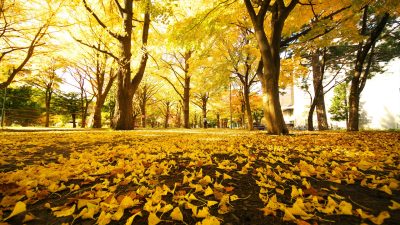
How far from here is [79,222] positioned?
4.63 feet

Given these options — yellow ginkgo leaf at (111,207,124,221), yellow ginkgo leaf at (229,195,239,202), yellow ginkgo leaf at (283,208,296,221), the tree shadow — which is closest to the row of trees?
yellow ginkgo leaf at (229,195,239,202)

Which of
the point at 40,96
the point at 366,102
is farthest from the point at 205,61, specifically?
the point at 40,96

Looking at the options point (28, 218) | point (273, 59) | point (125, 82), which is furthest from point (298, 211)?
point (125, 82)

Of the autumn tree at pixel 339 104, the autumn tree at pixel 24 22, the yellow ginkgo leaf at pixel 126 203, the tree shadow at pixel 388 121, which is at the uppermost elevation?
the autumn tree at pixel 24 22

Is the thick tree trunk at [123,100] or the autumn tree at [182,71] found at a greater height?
the autumn tree at [182,71]

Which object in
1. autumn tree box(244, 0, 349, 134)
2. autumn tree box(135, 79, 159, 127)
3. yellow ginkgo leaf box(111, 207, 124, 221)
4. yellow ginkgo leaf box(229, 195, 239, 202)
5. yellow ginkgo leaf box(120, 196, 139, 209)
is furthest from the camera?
autumn tree box(135, 79, 159, 127)

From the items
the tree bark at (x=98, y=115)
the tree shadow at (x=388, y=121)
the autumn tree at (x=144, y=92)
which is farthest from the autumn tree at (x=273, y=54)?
the autumn tree at (x=144, y=92)

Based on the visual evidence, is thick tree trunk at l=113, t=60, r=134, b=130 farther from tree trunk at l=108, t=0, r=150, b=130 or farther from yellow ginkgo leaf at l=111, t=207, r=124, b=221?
yellow ginkgo leaf at l=111, t=207, r=124, b=221

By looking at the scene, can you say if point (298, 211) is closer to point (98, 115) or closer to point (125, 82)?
point (125, 82)

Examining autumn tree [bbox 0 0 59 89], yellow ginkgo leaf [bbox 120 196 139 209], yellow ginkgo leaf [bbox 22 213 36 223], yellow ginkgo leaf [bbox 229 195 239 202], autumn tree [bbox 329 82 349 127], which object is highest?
autumn tree [bbox 0 0 59 89]

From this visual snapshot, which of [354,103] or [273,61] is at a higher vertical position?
[273,61]

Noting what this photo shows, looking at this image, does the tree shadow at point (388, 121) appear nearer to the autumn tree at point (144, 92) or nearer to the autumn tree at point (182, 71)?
the autumn tree at point (182, 71)

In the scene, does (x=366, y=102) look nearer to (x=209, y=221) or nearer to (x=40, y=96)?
(x=209, y=221)

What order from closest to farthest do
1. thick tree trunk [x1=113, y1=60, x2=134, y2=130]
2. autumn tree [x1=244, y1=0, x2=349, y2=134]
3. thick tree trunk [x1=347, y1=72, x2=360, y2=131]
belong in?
autumn tree [x1=244, y1=0, x2=349, y2=134]
thick tree trunk [x1=347, y1=72, x2=360, y2=131]
thick tree trunk [x1=113, y1=60, x2=134, y2=130]
